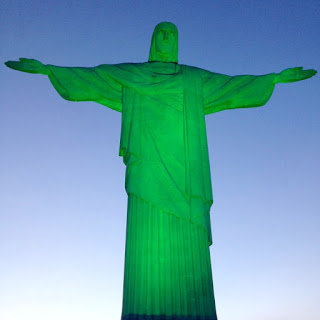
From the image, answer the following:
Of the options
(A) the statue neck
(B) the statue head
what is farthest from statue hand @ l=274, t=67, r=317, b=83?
(B) the statue head

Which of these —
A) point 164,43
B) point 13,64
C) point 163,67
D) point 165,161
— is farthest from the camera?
point 164,43

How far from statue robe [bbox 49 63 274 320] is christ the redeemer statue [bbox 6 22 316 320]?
2 centimetres

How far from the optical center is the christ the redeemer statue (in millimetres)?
7719

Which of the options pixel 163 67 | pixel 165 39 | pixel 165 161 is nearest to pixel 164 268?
pixel 165 161

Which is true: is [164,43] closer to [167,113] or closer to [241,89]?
[167,113]

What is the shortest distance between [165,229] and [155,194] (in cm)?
69

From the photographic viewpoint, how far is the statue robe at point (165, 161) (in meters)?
7.73

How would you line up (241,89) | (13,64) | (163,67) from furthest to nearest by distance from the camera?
(163,67)
(241,89)
(13,64)

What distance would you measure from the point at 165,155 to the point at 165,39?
9.80ft

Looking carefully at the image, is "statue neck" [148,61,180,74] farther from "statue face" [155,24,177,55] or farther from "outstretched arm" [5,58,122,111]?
"outstretched arm" [5,58,122,111]

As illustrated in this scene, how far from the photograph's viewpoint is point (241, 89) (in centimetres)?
986

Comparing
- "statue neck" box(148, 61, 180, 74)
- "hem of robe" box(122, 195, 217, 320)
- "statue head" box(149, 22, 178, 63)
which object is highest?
"statue head" box(149, 22, 178, 63)

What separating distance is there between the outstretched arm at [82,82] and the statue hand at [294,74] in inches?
141

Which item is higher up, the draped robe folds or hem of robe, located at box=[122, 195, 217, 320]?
the draped robe folds
